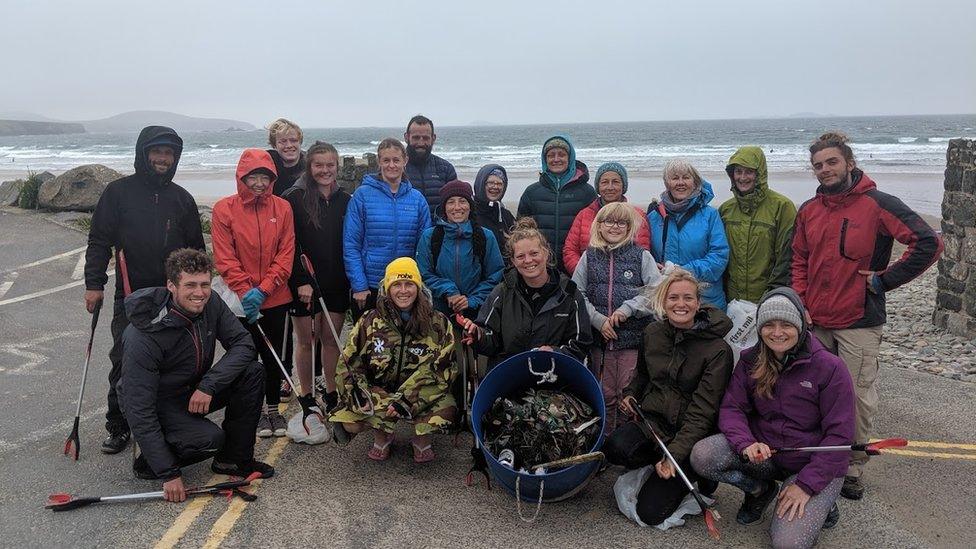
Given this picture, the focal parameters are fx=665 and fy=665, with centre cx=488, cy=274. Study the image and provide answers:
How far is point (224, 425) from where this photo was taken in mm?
4004

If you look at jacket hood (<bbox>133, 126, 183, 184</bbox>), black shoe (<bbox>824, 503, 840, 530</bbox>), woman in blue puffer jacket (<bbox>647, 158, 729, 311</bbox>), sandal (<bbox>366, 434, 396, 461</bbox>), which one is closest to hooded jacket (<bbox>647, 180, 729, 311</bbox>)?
woman in blue puffer jacket (<bbox>647, 158, 729, 311</bbox>)

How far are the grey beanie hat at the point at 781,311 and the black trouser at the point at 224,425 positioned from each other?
9.56ft

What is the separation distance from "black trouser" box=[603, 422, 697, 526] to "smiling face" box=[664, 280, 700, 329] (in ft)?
2.10

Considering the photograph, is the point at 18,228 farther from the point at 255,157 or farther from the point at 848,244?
the point at 848,244

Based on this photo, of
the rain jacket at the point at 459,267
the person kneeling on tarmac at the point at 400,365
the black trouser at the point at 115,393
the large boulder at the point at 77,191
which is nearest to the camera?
the person kneeling on tarmac at the point at 400,365

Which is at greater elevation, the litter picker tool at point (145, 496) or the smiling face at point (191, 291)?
the smiling face at point (191, 291)

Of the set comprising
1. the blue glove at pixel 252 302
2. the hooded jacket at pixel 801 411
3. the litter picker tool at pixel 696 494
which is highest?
the blue glove at pixel 252 302

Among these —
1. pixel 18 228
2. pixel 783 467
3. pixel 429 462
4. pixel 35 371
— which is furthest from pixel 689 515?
pixel 18 228

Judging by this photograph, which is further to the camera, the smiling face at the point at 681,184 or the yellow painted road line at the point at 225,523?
the smiling face at the point at 681,184

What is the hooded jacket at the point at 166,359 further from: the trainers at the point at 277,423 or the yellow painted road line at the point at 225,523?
the trainers at the point at 277,423

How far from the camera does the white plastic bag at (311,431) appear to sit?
4.45 m

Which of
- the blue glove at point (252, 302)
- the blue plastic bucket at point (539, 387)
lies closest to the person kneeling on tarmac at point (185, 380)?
the blue glove at point (252, 302)

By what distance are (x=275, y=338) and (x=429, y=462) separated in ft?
4.69

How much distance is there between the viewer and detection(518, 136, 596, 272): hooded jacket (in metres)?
5.01
